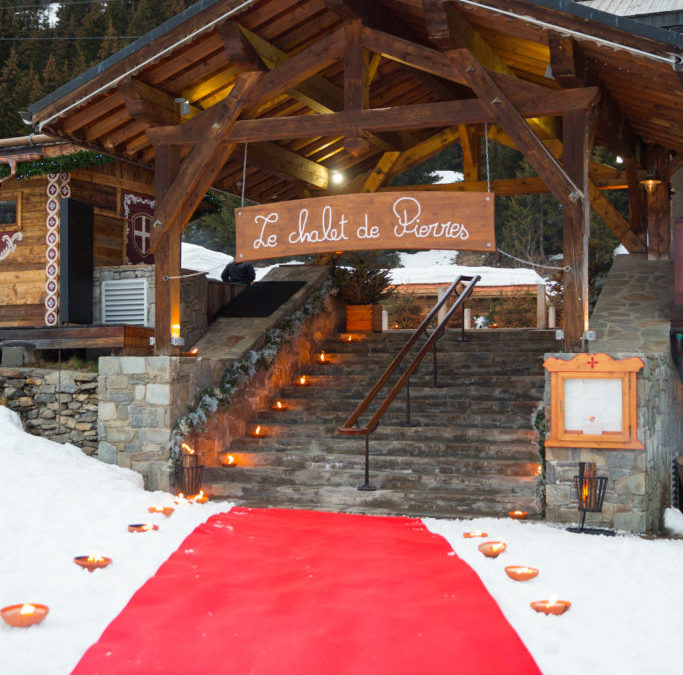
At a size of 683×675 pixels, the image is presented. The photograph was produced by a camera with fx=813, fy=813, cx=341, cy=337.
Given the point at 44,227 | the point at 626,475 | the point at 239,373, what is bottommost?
the point at 626,475

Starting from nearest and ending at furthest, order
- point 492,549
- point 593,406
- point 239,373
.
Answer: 1. point 492,549
2. point 593,406
3. point 239,373

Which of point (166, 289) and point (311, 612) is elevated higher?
point (166, 289)

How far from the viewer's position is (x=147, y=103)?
8.42m

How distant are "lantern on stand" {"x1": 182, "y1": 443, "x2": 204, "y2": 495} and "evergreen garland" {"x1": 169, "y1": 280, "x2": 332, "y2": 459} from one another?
310mm

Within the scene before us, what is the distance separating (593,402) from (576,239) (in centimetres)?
149

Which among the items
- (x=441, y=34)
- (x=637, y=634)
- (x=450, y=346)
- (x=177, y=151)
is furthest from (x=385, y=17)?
(x=637, y=634)

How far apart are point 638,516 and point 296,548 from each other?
114 inches

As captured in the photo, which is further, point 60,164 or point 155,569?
point 60,164

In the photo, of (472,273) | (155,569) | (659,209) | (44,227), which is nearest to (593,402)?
(155,569)

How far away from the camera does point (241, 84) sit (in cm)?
823

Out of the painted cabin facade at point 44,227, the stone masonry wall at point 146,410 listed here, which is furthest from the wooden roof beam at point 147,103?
the painted cabin facade at point 44,227

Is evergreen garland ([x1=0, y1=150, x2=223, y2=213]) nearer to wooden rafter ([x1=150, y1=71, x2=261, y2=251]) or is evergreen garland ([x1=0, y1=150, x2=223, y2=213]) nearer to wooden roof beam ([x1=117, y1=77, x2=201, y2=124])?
wooden roof beam ([x1=117, y1=77, x2=201, y2=124])

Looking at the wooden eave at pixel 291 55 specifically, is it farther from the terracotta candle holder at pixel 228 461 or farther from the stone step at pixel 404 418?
the terracotta candle holder at pixel 228 461

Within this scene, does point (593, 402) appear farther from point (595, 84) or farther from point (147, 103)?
point (147, 103)
